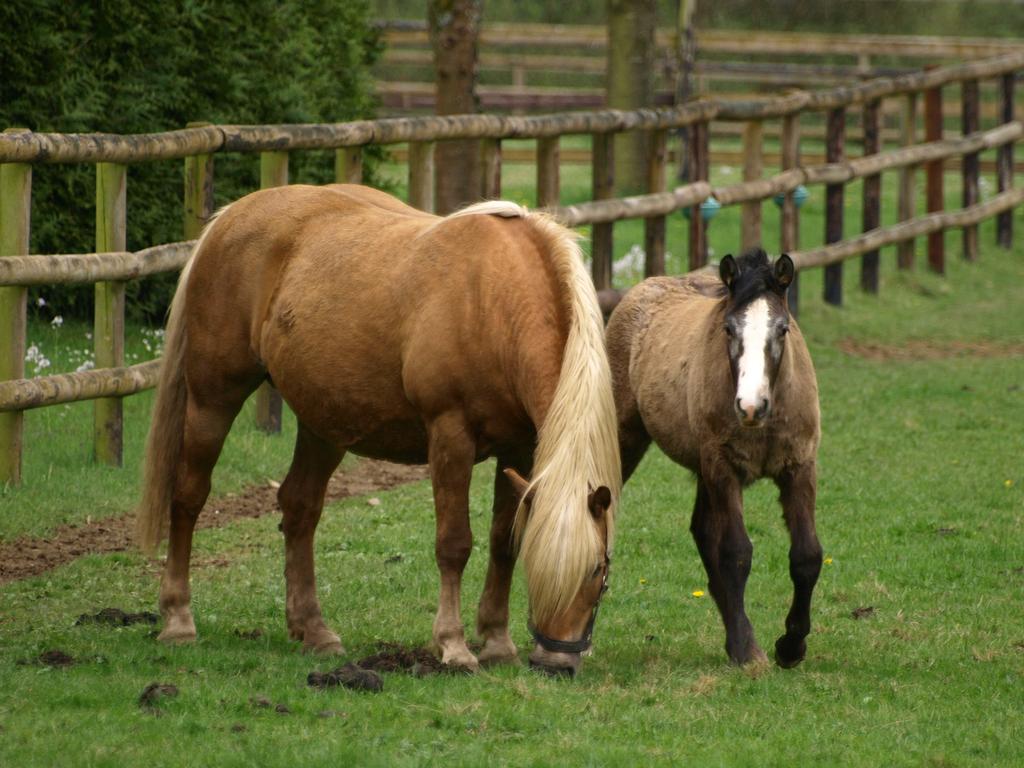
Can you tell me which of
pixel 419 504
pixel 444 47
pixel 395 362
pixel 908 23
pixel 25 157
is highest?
pixel 908 23

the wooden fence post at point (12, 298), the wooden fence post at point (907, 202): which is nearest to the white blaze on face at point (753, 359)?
the wooden fence post at point (12, 298)

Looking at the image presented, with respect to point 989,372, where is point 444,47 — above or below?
above

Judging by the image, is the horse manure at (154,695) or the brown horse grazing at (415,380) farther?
the brown horse grazing at (415,380)

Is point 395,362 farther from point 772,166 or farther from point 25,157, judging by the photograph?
point 772,166

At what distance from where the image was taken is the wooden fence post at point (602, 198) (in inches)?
443

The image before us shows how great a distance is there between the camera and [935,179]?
16859 millimetres

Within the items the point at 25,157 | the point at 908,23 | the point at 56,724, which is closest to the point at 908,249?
the point at 25,157

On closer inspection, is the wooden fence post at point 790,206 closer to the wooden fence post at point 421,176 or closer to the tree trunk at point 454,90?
the tree trunk at point 454,90

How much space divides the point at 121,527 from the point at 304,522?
5.65 ft

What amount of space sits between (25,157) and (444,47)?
5336 millimetres

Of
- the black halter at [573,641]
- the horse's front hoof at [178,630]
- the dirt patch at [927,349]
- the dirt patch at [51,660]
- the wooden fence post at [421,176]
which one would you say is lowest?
the horse's front hoof at [178,630]

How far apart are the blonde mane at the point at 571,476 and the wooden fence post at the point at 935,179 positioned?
12178 millimetres

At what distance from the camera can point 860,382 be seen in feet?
37.2

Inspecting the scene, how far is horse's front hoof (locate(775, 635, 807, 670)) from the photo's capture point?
17.8 feet
